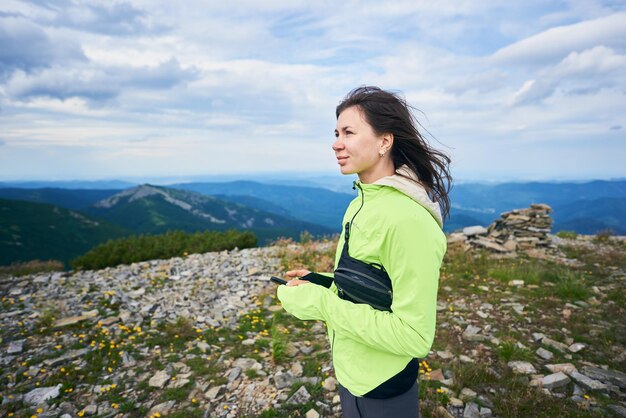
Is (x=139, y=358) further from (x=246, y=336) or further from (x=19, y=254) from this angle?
(x=19, y=254)

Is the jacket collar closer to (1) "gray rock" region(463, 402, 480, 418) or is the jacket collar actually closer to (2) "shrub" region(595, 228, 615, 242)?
(1) "gray rock" region(463, 402, 480, 418)

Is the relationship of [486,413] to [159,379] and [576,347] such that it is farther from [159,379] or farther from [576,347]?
[159,379]

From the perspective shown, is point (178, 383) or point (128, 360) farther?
point (128, 360)

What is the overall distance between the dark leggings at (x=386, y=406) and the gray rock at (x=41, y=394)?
5361 millimetres

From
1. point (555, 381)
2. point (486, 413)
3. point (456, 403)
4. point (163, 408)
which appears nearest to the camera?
point (486, 413)

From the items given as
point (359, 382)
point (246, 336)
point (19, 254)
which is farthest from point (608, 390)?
point (19, 254)

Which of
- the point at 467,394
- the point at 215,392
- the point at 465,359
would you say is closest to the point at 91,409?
the point at 215,392

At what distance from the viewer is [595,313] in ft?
25.3

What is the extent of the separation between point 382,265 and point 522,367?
529cm

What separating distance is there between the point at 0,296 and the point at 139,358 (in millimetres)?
5906

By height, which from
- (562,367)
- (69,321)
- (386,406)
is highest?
(386,406)

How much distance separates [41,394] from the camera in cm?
515

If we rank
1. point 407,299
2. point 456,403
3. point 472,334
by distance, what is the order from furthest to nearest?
1. point 472,334
2. point 456,403
3. point 407,299

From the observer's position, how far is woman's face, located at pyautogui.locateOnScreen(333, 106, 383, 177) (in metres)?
2.33
